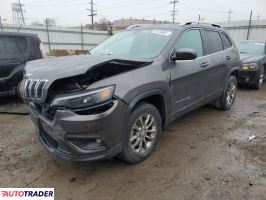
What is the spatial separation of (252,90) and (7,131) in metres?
7.16

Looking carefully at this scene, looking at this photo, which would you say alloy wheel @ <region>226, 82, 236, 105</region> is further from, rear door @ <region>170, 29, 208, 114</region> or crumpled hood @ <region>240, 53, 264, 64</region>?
crumpled hood @ <region>240, 53, 264, 64</region>

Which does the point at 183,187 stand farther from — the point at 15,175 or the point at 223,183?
the point at 15,175

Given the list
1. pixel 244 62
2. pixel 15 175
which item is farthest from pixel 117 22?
pixel 15 175

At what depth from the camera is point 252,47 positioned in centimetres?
936

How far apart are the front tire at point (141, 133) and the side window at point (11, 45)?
4.33 meters

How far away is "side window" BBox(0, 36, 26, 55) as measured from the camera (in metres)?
6.09

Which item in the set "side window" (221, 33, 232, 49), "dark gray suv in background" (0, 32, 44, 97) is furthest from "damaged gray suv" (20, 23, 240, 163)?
"dark gray suv in background" (0, 32, 44, 97)

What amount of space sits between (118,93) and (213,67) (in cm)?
258

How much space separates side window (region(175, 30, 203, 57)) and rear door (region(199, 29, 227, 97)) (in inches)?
8.4

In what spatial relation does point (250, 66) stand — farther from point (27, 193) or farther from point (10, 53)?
point (27, 193)

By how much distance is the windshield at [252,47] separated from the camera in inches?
358

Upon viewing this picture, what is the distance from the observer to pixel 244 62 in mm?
8094

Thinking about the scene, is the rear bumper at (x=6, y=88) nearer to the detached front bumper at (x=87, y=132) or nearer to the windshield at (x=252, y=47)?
the detached front bumper at (x=87, y=132)

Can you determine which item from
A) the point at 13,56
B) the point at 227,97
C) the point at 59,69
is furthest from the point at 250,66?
the point at 59,69
